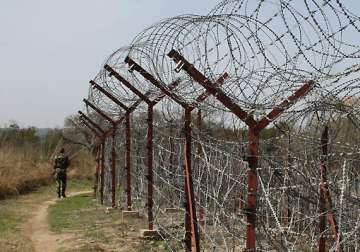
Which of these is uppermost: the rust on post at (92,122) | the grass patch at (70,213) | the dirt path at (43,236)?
the rust on post at (92,122)

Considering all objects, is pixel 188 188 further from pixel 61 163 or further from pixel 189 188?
pixel 61 163

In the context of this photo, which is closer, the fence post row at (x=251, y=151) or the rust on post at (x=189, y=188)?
the fence post row at (x=251, y=151)

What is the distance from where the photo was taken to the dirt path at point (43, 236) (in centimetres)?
914

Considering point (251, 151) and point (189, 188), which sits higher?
point (251, 151)

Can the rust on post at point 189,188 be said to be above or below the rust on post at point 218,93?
below

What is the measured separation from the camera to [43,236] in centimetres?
1025

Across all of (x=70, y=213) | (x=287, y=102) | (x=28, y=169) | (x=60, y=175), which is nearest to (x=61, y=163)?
(x=60, y=175)

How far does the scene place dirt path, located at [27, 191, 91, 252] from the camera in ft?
30.0

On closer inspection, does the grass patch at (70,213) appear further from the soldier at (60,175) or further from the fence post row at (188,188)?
the fence post row at (188,188)

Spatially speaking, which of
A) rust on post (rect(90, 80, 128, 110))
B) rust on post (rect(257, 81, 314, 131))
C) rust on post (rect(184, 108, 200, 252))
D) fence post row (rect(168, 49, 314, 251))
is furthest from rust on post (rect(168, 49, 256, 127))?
rust on post (rect(90, 80, 128, 110))

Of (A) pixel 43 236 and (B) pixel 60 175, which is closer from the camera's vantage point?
(A) pixel 43 236

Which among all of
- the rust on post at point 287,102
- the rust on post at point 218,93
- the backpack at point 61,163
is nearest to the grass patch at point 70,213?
the backpack at point 61,163

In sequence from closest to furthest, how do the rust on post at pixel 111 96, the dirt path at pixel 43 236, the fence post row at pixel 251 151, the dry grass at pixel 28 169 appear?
the fence post row at pixel 251 151 → the dirt path at pixel 43 236 → the rust on post at pixel 111 96 → the dry grass at pixel 28 169

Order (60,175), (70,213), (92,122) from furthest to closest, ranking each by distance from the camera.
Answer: (60,175) → (92,122) → (70,213)
